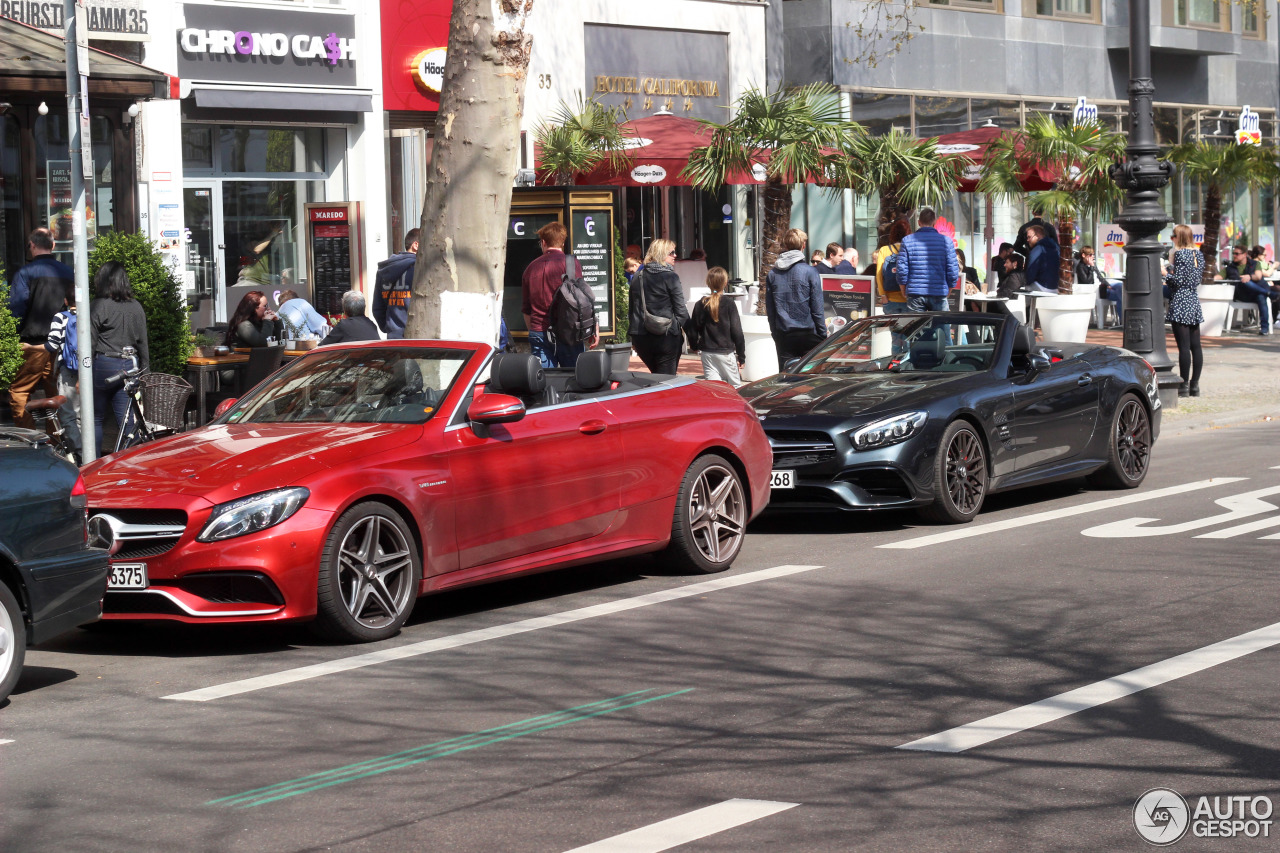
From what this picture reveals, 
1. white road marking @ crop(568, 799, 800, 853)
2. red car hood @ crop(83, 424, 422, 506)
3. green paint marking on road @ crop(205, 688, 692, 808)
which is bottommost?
white road marking @ crop(568, 799, 800, 853)

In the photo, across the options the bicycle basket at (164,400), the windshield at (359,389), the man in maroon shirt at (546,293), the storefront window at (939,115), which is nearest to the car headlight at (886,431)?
the windshield at (359,389)

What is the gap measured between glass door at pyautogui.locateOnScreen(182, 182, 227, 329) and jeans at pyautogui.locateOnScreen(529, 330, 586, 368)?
28.5 ft

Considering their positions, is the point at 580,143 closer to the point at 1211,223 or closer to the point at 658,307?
the point at 658,307

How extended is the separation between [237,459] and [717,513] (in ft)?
9.99

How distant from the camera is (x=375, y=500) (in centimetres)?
789

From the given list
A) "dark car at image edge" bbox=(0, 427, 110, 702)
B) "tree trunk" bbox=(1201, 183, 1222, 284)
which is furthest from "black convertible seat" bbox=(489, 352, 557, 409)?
"tree trunk" bbox=(1201, 183, 1222, 284)

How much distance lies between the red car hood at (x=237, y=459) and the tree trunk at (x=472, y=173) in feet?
11.6

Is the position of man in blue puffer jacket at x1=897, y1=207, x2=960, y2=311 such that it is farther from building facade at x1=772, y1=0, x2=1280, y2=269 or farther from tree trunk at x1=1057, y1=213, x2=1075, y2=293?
building facade at x1=772, y1=0, x2=1280, y2=269

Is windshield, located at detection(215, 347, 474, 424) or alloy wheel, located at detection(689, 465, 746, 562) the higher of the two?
windshield, located at detection(215, 347, 474, 424)

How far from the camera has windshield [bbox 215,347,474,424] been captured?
340 inches

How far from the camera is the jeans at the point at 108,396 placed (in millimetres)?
13719

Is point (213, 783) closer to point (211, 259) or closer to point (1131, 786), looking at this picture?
point (1131, 786)

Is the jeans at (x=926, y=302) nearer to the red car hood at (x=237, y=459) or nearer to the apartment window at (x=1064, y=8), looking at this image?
the red car hood at (x=237, y=459)

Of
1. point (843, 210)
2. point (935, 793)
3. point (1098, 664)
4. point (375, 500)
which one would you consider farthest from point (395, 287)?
point (843, 210)
